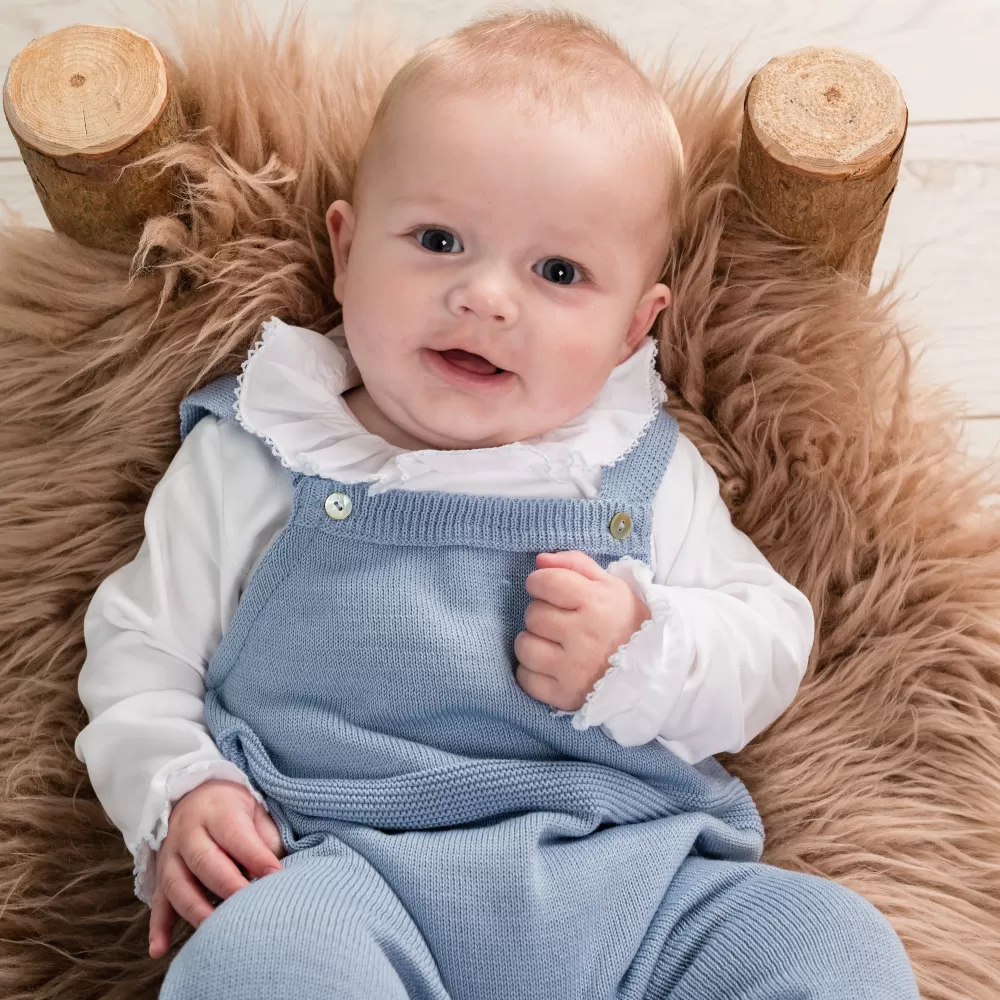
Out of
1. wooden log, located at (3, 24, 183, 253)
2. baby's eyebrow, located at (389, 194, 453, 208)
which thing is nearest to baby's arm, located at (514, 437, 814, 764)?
baby's eyebrow, located at (389, 194, 453, 208)

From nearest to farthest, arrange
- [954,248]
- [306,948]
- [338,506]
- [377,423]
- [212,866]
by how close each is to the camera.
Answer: [306,948] → [212,866] → [338,506] → [377,423] → [954,248]

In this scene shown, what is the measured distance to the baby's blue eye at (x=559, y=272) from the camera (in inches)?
47.6

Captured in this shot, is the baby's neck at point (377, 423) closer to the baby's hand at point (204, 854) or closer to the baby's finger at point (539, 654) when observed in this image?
the baby's finger at point (539, 654)

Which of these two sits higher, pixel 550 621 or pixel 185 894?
pixel 550 621

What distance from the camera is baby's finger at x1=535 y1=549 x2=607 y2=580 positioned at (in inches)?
46.7

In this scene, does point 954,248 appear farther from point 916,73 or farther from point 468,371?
point 468,371

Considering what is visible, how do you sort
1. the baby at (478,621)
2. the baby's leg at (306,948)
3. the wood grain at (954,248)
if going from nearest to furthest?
the baby's leg at (306,948) < the baby at (478,621) < the wood grain at (954,248)

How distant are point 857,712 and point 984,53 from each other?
1149 millimetres

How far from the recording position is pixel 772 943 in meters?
1.06

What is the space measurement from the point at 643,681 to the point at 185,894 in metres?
0.45

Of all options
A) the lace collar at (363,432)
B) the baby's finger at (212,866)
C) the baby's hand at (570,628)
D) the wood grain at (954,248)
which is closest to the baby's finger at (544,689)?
the baby's hand at (570,628)

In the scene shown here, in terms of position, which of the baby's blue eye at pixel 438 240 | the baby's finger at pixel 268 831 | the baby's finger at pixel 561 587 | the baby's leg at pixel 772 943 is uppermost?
the baby's blue eye at pixel 438 240

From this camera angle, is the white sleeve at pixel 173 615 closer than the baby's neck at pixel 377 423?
Yes

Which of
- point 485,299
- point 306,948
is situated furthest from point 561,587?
point 306,948
